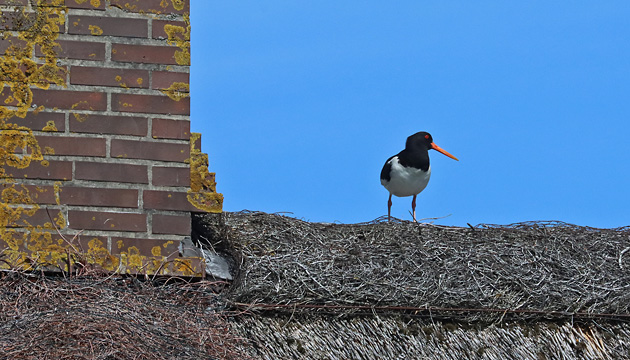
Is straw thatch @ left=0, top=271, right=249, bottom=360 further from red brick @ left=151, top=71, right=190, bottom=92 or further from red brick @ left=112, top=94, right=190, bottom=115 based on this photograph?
red brick @ left=151, top=71, right=190, bottom=92

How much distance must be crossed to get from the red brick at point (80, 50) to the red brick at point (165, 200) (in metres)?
0.79

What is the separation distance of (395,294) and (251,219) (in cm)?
113

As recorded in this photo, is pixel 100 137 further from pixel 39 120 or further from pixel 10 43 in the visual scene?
pixel 10 43

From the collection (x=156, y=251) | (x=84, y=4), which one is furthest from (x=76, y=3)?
(x=156, y=251)

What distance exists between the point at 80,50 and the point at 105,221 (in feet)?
3.08

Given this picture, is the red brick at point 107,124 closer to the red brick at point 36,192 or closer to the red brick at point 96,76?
the red brick at point 96,76

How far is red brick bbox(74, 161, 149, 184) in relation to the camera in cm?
456

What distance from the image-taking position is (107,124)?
181 inches

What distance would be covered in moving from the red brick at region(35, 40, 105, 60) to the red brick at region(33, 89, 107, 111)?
20cm

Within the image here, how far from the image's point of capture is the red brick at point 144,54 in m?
4.67

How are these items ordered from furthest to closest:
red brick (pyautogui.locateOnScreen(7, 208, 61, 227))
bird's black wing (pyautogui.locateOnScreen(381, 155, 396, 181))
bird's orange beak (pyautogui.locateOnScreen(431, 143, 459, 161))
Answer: bird's orange beak (pyautogui.locateOnScreen(431, 143, 459, 161)) < bird's black wing (pyautogui.locateOnScreen(381, 155, 396, 181)) < red brick (pyautogui.locateOnScreen(7, 208, 61, 227))

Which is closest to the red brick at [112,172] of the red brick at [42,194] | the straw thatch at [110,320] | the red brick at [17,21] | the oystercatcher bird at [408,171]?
the red brick at [42,194]

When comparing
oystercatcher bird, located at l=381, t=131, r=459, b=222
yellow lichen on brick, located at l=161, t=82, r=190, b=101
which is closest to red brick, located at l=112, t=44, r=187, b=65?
yellow lichen on brick, located at l=161, t=82, r=190, b=101

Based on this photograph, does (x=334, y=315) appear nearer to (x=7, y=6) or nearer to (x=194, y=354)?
(x=194, y=354)
